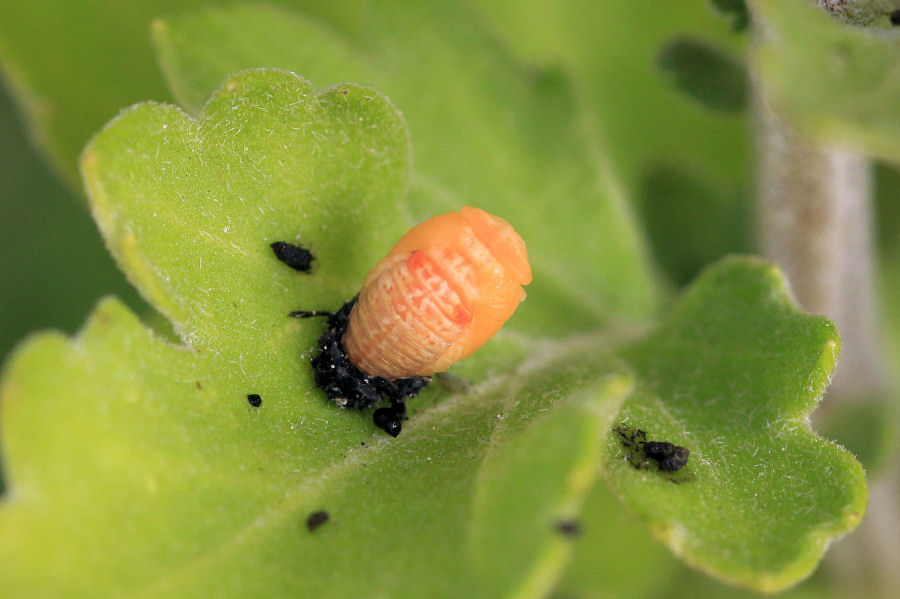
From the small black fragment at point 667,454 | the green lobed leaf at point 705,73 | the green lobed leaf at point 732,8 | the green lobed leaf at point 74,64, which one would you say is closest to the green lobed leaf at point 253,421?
the small black fragment at point 667,454

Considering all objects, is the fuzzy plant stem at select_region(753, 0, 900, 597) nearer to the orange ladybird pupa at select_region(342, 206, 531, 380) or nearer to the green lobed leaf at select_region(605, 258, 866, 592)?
the green lobed leaf at select_region(605, 258, 866, 592)

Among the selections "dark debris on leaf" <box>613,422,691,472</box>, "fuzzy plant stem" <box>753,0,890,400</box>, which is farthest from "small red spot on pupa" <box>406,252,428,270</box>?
"fuzzy plant stem" <box>753,0,890,400</box>

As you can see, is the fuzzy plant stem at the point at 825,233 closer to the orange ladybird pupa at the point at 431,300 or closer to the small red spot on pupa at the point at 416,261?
the orange ladybird pupa at the point at 431,300

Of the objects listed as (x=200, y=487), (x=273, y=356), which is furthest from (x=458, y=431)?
(x=200, y=487)

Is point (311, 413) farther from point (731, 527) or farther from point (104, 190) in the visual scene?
point (731, 527)

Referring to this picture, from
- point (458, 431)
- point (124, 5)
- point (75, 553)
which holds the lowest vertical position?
point (458, 431)

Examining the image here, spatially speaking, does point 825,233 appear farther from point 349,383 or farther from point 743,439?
point 349,383

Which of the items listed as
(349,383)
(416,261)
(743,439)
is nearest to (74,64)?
(416,261)
